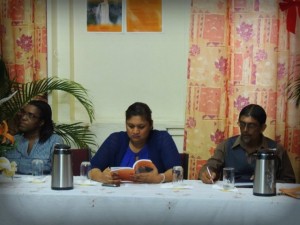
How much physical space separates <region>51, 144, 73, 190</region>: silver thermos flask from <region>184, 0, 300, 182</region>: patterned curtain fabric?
1357 millimetres

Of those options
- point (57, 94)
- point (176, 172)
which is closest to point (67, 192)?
point (176, 172)

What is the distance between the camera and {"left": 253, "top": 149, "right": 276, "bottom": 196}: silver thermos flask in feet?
7.71

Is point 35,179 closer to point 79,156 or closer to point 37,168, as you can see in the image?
point 37,168

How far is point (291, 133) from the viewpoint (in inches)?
141

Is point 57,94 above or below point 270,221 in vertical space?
above

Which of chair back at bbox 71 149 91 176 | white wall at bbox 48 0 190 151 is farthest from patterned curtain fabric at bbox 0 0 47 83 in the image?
chair back at bbox 71 149 91 176

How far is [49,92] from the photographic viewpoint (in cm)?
381

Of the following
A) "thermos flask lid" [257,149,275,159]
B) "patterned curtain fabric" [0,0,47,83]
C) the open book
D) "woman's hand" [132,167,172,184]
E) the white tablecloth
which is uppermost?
"patterned curtain fabric" [0,0,47,83]

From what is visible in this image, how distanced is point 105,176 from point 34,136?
2.59 feet

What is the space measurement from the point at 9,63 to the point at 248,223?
7.45 feet

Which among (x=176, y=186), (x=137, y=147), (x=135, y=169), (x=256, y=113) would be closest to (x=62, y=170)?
(x=135, y=169)

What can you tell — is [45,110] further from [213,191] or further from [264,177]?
[264,177]

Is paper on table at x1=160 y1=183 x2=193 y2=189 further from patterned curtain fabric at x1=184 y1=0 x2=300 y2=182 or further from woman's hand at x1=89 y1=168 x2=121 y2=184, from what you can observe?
patterned curtain fabric at x1=184 y1=0 x2=300 y2=182

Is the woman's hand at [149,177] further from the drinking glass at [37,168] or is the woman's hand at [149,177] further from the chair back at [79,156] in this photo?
the chair back at [79,156]
